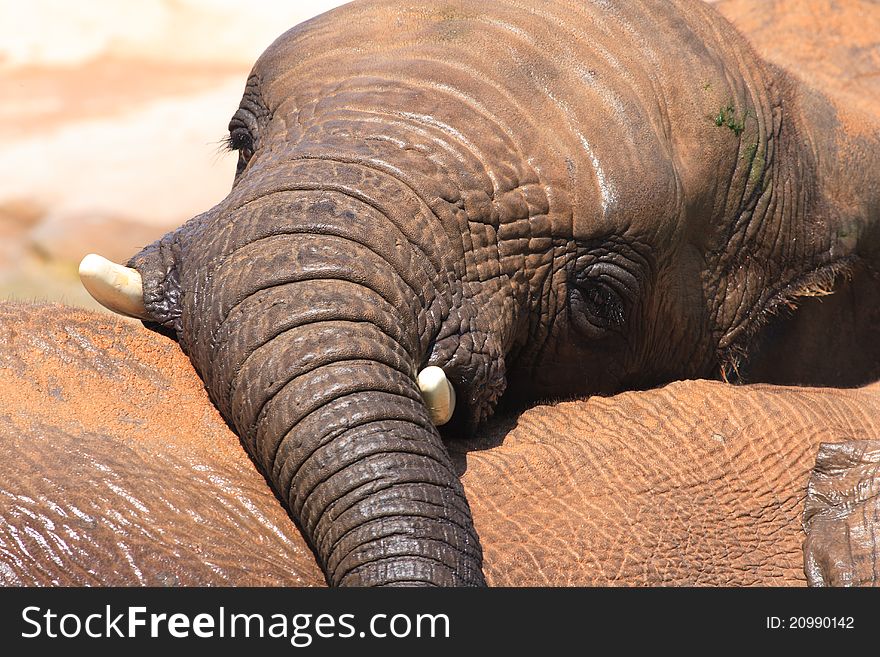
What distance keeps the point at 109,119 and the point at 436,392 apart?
25.3 feet

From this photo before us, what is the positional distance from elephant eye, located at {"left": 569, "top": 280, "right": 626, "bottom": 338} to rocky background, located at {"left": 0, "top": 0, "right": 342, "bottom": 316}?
475 centimetres

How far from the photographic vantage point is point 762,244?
14.2 ft

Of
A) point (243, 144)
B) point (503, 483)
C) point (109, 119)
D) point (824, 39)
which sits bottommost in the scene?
point (503, 483)

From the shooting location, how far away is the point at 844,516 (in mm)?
3678

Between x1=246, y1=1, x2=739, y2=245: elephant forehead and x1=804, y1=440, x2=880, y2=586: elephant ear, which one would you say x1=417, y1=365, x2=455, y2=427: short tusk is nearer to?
x1=246, y1=1, x2=739, y2=245: elephant forehead

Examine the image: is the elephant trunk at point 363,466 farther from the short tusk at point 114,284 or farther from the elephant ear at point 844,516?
the elephant ear at point 844,516

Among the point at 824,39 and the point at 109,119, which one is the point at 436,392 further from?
the point at 109,119

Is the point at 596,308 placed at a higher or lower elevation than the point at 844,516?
higher

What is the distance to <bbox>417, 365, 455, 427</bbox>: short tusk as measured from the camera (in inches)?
129

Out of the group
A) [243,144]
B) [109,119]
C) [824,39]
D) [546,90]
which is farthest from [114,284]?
[109,119]

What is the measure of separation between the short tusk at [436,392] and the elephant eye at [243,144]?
3.77 ft

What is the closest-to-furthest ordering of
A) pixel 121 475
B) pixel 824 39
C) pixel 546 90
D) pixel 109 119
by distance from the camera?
1. pixel 121 475
2. pixel 546 90
3. pixel 824 39
4. pixel 109 119

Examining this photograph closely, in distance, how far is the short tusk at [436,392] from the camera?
10.8ft

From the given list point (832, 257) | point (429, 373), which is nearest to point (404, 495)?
point (429, 373)
